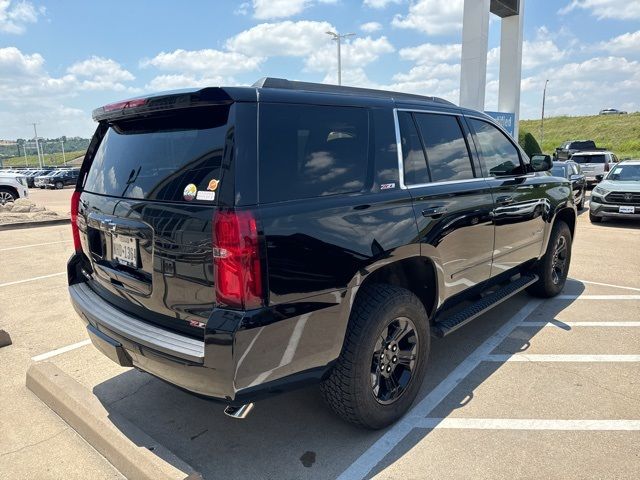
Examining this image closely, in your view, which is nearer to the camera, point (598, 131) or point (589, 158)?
point (589, 158)

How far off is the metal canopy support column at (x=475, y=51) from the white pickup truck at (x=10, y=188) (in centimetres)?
1383

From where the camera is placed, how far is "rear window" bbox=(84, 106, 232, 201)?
2271 mm

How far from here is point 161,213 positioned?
234 cm

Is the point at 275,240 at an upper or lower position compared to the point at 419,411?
upper

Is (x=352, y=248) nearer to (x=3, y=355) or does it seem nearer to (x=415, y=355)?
(x=415, y=355)

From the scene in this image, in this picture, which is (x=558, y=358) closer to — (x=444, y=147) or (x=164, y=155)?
(x=444, y=147)

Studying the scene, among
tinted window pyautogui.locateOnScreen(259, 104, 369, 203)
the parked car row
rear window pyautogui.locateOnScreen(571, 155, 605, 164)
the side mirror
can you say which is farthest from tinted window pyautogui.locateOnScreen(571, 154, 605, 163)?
the parked car row

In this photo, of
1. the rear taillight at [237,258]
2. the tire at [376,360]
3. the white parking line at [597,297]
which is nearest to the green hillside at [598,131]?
the white parking line at [597,297]

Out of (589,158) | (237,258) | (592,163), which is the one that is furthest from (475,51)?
(237,258)

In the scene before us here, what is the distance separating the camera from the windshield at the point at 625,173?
11595 millimetres

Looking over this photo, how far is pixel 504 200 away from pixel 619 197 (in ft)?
28.9

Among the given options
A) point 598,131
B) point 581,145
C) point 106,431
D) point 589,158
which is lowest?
point 106,431

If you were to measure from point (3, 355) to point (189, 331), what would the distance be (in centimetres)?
276

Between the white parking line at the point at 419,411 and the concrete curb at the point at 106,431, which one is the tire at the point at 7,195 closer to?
the concrete curb at the point at 106,431
